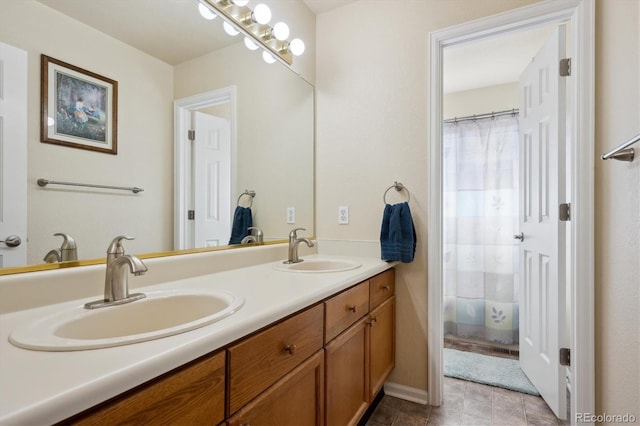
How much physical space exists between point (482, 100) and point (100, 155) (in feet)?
10.5

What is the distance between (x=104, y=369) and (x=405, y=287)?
64.3 inches

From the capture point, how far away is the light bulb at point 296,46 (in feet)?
6.24

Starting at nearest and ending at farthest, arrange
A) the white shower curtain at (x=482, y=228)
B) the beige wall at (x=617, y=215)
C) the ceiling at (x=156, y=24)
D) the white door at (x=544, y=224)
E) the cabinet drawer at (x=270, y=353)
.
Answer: the cabinet drawer at (x=270, y=353), the ceiling at (x=156, y=24), the beige wall at (x=617, y=215), the white door at (x=544, y=224), the white shower curtain at (x=482, y=228)

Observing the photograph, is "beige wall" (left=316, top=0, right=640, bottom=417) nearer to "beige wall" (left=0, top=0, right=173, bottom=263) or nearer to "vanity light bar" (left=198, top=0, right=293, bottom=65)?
"vanity light bar" (left=198, top=0, right=293, bottom=65)

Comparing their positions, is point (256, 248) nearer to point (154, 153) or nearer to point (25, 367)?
point (154, 153)

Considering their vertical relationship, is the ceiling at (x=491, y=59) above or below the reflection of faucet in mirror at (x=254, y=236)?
above

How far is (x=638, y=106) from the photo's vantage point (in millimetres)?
1141

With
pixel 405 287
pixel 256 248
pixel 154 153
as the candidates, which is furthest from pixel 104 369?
pixel 405 287

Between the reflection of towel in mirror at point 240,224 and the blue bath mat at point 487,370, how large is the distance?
5.53 feet

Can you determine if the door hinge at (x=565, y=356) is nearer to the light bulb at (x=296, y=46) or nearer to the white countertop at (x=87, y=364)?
the white countertop at (x=87, y=364)

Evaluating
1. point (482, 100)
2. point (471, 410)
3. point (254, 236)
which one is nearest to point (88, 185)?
point (254, 236)

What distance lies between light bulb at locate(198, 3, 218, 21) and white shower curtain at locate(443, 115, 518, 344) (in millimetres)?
2380

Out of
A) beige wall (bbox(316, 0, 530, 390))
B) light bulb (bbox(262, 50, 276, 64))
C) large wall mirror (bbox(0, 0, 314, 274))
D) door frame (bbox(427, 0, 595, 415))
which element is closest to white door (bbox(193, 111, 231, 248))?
large wall mirror (bbox(0, 0, 314, 274))

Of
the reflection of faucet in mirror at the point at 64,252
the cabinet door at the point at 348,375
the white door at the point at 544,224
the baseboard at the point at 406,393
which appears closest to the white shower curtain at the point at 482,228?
the white door at the point at 544,224
